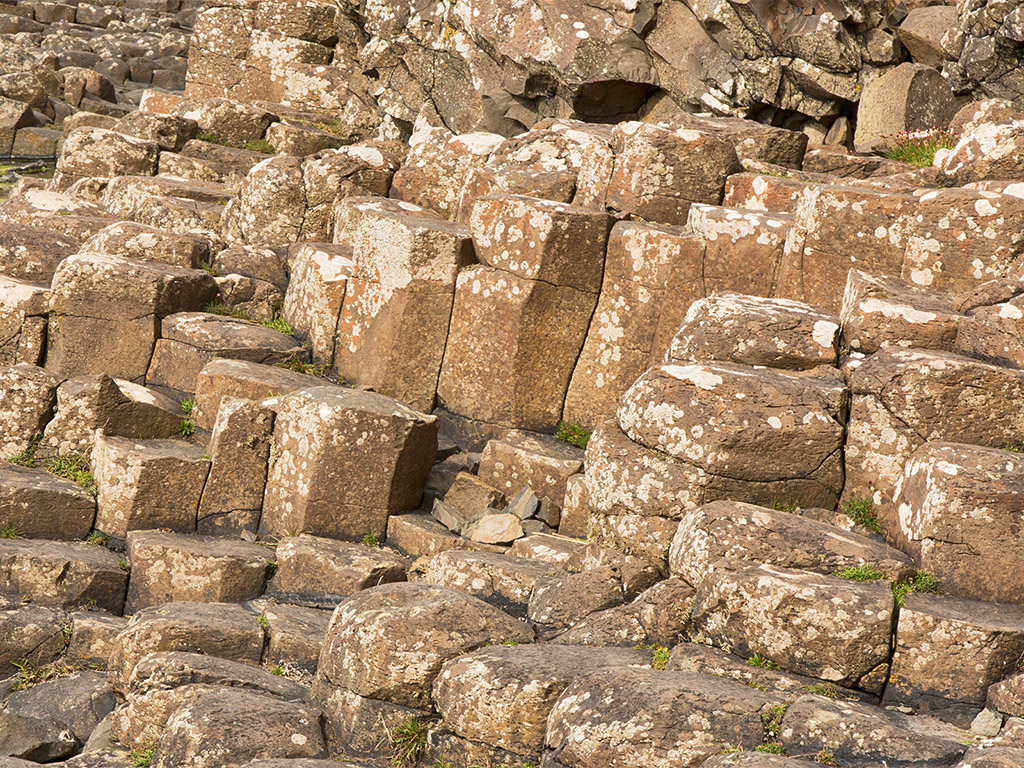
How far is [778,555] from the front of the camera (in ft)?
21.4

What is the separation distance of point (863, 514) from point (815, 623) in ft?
5.58

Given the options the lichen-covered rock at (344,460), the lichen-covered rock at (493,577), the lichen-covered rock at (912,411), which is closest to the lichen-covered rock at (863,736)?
the lichen-covered rock at (912,411)

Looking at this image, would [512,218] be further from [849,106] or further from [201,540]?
[849,106]

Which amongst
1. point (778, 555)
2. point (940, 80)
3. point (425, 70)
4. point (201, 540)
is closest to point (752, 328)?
point (778, 555)

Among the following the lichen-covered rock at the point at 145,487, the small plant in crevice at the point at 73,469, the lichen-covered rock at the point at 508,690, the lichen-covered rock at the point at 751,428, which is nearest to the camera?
the lichen-covered rock at the point at 508,690

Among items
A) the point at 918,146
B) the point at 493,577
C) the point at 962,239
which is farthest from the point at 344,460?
the point at 918,146

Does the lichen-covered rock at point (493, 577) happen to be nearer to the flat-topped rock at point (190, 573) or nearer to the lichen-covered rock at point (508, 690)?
the lichen-covered rock at point (508, 690)

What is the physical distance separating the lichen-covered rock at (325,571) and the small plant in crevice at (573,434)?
2009 mm

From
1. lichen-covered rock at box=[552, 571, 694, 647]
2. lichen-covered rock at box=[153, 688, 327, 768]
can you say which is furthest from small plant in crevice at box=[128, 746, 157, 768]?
lichen-covered rock at box=[552, 571, 694, 647]

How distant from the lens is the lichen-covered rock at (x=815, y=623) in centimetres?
603

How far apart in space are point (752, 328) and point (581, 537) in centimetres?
242

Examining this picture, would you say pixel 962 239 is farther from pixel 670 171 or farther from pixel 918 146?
pixel 918 146

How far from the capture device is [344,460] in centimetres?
928

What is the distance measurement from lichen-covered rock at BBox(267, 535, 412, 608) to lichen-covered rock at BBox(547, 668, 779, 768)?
3356 mm
